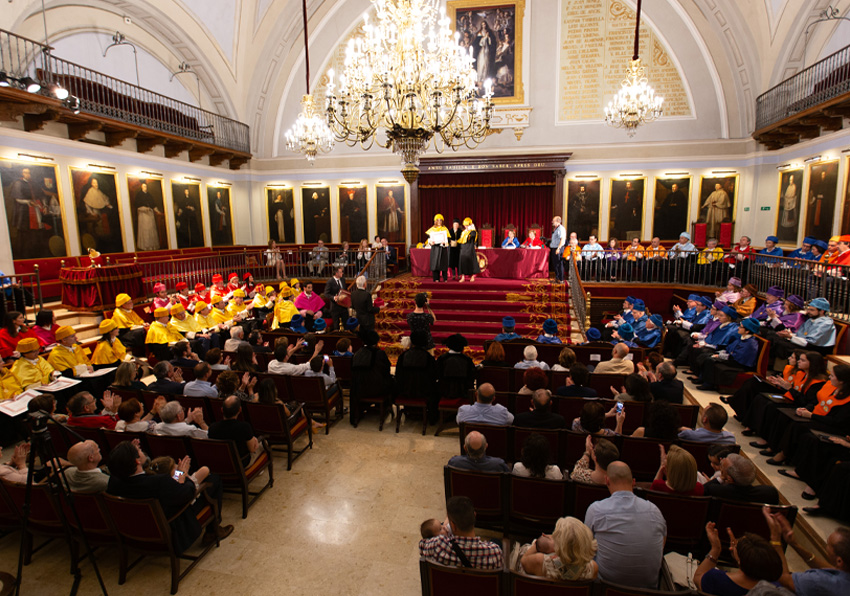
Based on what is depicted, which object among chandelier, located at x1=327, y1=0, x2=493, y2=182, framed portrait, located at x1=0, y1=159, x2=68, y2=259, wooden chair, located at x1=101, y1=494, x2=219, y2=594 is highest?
chandelier, located at x1=327, y1=0, x2=493, y2=182

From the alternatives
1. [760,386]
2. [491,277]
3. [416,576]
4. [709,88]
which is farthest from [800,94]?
[416,576]

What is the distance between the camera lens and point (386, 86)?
6.21 metres

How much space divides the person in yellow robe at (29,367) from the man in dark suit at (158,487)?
128 inches

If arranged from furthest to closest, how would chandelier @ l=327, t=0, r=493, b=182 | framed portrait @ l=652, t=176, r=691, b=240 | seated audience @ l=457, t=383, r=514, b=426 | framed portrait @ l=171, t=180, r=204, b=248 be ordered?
framed portrait @ l=171, t=180, r=204, b=248 → framed portrait @ l=652, t=176, r=691, b=240 → chandelier @ l=327, t=0, r=493, b=182 → seated audience @ l=457, t=383, r=514, b=426

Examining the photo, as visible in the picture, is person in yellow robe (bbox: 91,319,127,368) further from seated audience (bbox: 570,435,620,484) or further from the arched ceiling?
the arched ceiling

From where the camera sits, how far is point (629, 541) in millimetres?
2705

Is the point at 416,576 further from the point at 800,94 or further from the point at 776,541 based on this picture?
the point at 800,94

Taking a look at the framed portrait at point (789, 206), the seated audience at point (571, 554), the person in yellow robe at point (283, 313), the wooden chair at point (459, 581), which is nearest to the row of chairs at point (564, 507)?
the seated audience at point (571, 554)

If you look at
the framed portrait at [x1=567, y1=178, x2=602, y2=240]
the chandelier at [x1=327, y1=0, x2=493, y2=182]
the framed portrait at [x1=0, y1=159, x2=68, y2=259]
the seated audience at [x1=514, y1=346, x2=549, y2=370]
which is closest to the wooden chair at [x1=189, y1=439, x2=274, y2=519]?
the seated audience at [x1=514, y1=346, x2=549, y2=370]

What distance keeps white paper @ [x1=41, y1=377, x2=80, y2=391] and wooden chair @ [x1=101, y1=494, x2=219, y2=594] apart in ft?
9.80

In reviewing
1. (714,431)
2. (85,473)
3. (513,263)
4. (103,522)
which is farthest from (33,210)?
(714,431)

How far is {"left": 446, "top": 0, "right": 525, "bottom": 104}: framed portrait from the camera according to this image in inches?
587

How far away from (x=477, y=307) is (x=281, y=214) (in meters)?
10.6

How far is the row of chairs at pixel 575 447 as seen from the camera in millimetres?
4031
